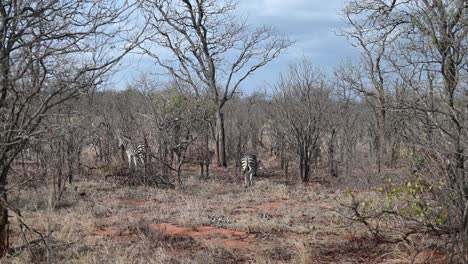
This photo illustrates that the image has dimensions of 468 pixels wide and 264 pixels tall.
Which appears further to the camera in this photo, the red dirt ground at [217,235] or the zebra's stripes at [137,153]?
the zebra's stripes at [137,153]

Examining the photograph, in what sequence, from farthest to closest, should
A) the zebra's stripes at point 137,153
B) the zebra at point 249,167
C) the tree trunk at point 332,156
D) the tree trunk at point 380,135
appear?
the tree trunk at point 380,135 → the tree trunk at point 332,156 → the zebra at point 249,167 → the zebra's stripes at point 137,153

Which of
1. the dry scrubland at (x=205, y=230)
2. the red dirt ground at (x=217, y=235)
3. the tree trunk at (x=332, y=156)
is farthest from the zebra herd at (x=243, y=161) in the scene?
the red dirt ground at (x=217, y=235)

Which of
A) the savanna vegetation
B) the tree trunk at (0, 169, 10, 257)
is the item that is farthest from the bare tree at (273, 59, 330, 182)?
the tree trunk at (0, 169, 10, 257)

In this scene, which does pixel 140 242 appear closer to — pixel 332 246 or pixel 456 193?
pixel 332 246

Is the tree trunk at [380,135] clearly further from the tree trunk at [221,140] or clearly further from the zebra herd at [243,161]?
the tree trunk at [221,140]

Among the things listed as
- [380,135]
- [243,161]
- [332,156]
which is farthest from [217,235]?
[380,135]

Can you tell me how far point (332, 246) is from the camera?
336 inches

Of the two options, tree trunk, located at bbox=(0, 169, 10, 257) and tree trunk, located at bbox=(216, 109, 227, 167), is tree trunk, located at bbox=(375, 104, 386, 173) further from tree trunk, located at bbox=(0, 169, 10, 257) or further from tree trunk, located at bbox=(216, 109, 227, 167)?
tree trunk, located at bbox=(0, 169, 10, 257)

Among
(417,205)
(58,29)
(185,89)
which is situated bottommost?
(417,205)

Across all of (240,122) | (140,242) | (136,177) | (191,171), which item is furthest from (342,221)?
(240,122)

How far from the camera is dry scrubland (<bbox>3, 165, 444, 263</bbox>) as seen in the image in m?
7.73

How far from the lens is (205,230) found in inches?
399

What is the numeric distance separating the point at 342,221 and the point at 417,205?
135 inches

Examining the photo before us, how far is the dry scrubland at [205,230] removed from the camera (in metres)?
7.73
